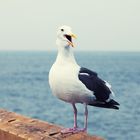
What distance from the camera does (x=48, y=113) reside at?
33375mm

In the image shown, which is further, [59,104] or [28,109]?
[59,104]

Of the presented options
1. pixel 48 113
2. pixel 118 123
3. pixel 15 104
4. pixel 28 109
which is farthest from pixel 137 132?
pixel 15 104

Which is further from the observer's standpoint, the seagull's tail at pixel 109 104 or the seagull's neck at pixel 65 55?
the seagull's tail at pixel 109 104

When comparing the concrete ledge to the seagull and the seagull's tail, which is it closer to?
the seagull

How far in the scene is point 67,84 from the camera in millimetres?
3408

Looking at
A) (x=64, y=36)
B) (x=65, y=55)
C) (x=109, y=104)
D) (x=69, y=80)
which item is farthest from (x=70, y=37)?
(x=109, y=104)

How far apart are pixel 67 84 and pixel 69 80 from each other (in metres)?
0.04

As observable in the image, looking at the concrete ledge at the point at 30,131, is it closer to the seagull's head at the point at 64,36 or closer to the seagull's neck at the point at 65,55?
the seagull's neck at the point at 65,55

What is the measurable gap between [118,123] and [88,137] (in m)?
26.5

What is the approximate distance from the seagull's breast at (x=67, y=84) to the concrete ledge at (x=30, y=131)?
0.27 metres

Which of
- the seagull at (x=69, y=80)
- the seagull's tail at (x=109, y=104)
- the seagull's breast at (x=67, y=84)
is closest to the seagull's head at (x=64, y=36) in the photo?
the seagull at (x=69, y=80)

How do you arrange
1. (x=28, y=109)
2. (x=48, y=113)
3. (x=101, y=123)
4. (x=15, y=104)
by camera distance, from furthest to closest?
(x=15, y=104) < (x=28, y=109) < (x=48, y=113) < (x=101, y=123)

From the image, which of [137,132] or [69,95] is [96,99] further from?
[137,132]

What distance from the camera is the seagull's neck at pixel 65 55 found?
3.46 metres
